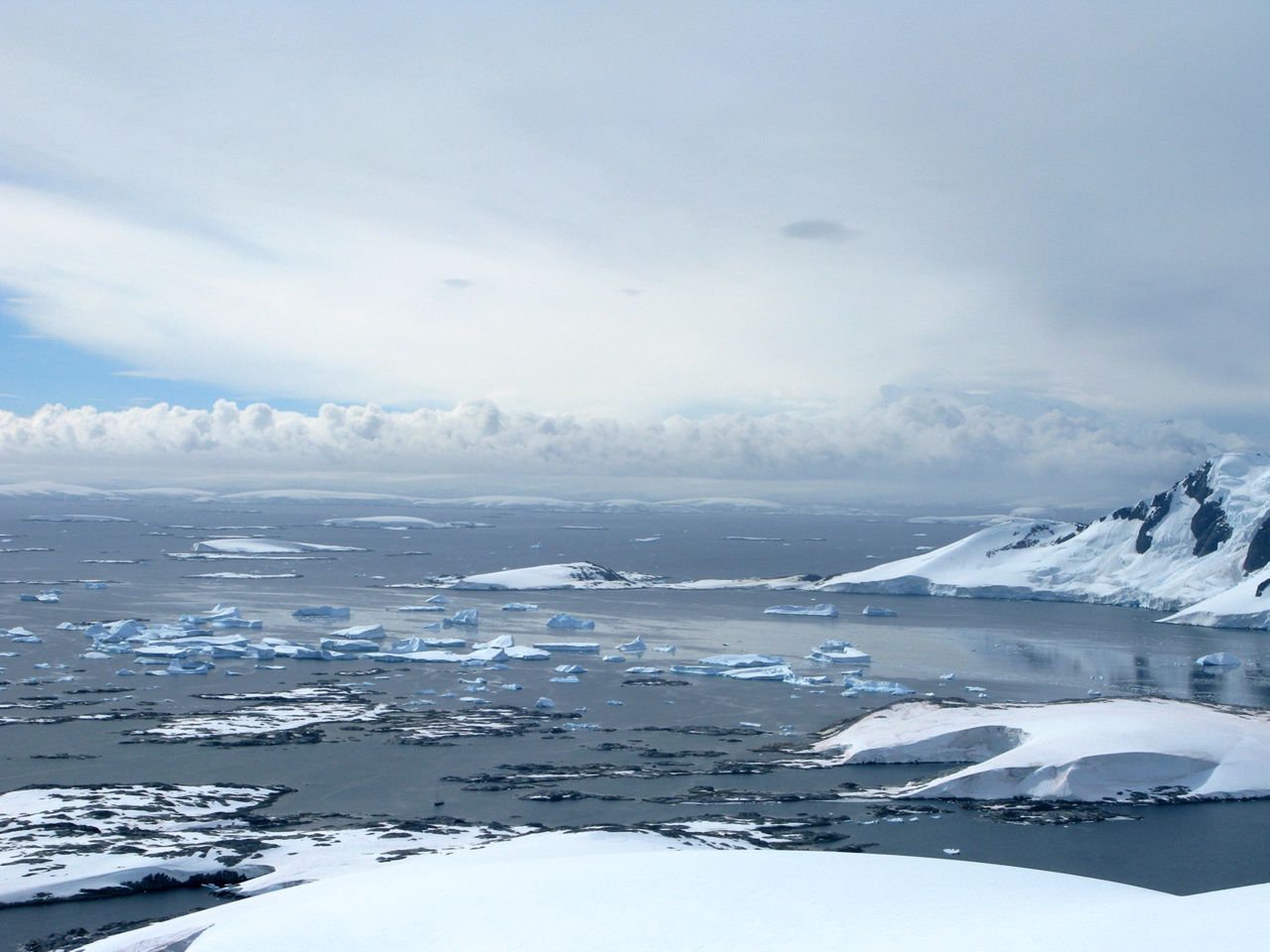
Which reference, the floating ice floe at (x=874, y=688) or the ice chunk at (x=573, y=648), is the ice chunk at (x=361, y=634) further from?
the floating ice floe at (x=874, y=688)

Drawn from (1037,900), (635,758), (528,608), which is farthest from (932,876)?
(528,608)

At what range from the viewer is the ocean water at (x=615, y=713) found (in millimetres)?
21234

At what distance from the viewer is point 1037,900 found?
1387 centimetres

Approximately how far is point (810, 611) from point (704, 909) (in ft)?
158

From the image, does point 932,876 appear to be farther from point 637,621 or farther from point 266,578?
point 266,578

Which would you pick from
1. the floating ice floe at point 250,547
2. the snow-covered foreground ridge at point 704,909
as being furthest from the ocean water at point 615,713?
the floating ice floe at point 250,547

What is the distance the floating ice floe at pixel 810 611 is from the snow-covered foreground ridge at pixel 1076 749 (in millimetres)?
30069

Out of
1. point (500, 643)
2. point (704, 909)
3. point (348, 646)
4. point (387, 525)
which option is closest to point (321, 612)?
point (348, 646)

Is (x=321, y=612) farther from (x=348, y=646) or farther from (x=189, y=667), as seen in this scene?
(x=189, y=667)

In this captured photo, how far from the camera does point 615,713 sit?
32656 mm

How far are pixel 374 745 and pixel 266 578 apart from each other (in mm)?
50693

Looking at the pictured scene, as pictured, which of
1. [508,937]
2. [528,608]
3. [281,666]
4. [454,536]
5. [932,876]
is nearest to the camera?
[508,937]

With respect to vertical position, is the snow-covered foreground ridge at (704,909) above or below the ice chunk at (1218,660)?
above

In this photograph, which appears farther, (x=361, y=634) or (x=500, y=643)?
(x=361, y=634)
